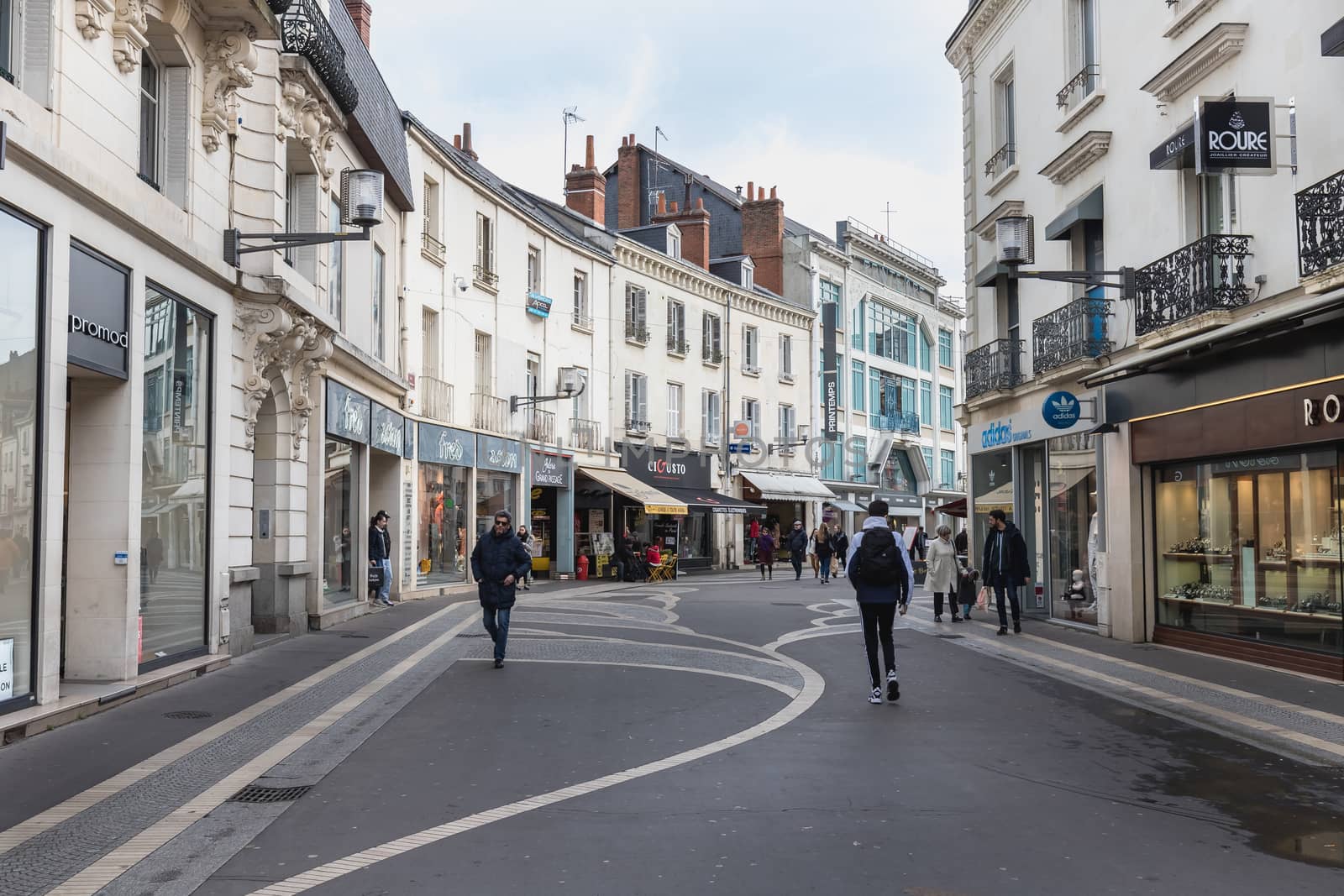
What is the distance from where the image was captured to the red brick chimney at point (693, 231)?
43438 mm

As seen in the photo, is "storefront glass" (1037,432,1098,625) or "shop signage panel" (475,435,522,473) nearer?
"storefront glass" (1037,432,1098,625)

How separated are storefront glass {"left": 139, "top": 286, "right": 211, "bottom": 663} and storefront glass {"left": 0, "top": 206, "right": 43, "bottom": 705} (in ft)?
7.67

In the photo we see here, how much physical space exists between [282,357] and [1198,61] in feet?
38.1

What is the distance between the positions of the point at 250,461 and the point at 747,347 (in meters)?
31.4

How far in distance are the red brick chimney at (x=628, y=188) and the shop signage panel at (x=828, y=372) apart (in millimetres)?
8540

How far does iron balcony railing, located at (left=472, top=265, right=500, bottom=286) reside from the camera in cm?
2875

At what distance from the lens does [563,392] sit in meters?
32.6

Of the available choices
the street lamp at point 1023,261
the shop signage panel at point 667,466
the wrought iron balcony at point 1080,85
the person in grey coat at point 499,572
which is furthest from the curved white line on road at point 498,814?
the shop signage panel at point 667,466

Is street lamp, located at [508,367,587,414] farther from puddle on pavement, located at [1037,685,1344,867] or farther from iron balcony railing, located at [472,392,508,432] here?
puddle on pavement, located at [1037,685,1344,867]

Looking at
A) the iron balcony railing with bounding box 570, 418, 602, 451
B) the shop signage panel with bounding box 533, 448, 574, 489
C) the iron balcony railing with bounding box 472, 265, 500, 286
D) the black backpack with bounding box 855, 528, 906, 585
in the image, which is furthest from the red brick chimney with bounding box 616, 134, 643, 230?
the black backpack with bounding box 855, 528, 906, 585

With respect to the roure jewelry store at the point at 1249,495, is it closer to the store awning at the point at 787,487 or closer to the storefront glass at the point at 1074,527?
the storefront glass at the point at 1074,527

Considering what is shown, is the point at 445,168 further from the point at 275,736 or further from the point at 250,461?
the point at 275,736

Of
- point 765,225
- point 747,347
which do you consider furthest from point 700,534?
point 765,225

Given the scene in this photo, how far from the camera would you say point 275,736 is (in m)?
8.69
